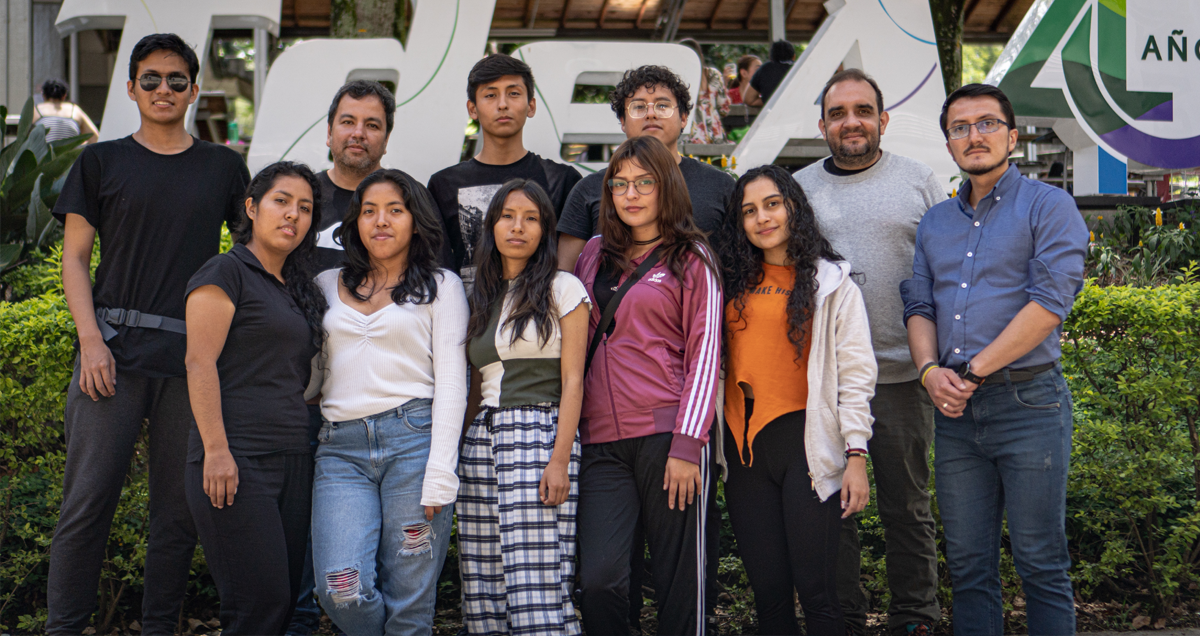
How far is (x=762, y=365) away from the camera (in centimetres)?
317

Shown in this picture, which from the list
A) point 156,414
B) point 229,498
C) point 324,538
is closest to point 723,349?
point 324,538

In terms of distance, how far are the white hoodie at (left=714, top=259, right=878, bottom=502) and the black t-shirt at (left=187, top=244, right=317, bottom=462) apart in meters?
1.55

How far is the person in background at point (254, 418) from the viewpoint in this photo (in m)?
2.89

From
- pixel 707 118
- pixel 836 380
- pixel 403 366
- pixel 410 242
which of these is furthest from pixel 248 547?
pixel 707 118

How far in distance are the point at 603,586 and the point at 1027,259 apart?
1.90m

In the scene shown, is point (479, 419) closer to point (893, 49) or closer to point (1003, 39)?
point (893, 49)

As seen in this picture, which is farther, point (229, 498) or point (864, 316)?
point (864, 316)

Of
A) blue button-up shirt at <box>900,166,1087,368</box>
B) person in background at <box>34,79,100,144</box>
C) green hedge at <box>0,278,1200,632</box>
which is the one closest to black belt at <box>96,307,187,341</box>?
green hedge at <box>0,278,1200,632</box>

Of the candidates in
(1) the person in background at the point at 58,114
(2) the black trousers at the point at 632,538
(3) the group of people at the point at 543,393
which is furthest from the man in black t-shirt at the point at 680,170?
(1) the person in background at the point at 58,114

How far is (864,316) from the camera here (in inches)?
126

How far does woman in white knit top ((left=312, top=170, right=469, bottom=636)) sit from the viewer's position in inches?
118

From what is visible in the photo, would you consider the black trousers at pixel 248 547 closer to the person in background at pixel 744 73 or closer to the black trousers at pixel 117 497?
the black trousers at pixel 117 497

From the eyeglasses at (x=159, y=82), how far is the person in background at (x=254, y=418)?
33.1 inches

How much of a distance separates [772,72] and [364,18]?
453 cm
